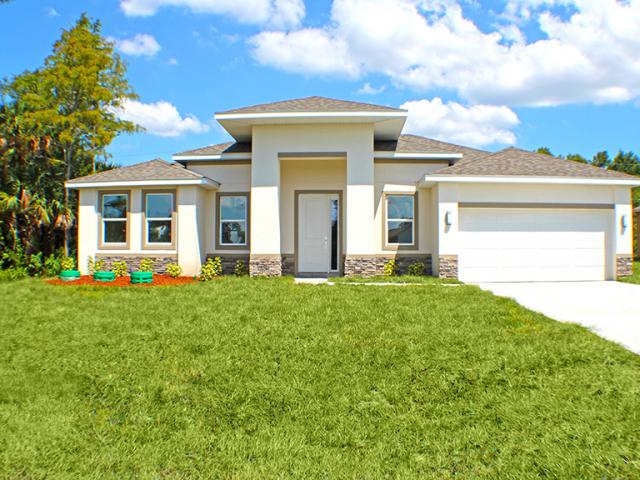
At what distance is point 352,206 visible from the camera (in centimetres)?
1358

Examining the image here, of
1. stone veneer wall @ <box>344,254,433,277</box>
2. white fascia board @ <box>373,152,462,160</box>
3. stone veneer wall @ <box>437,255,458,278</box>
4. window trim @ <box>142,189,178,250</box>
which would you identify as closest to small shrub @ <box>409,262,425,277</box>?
stone veneer wall @ <box>344,254,433,277</box>

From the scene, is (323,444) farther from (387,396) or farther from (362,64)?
(362,64)

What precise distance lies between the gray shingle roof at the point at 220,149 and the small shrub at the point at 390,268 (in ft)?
19.6

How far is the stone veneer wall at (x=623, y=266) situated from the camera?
13236 mm

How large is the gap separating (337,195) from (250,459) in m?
11.8

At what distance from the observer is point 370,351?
5.76 metres

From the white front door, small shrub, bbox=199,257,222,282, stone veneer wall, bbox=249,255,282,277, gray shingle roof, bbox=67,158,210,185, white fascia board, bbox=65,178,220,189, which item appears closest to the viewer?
small shrub, bbox=199,257,222,282

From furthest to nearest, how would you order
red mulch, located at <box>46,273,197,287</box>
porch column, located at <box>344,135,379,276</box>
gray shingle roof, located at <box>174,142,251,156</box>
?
gray shingle roof, located at <box>174,142,251,156</box>
porch column, located at <box>344,135,379,276</box>
red mulch, located at <box>46,273,197,287</box>

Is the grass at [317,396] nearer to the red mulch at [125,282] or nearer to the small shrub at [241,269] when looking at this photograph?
the red mulch at [125,282]

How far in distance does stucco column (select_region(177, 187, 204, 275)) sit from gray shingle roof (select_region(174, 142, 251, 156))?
1.53 m

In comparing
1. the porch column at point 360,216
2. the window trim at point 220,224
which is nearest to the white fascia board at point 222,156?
the window trim at point 220,224

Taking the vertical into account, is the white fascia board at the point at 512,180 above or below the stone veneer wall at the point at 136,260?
above

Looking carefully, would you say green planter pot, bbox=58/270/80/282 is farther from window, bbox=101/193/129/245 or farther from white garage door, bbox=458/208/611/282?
white garage door, bbox=458/208/611/282

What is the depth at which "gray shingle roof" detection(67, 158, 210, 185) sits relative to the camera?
46.5 ft
